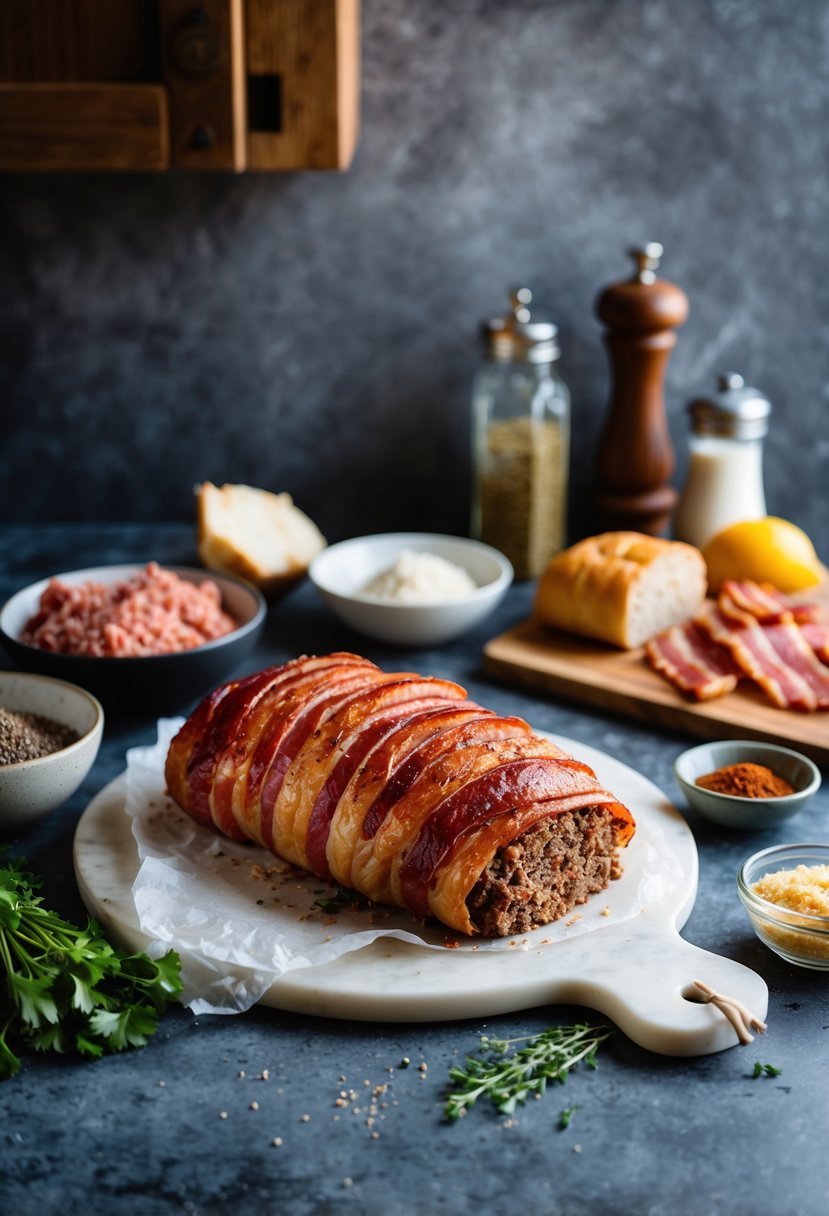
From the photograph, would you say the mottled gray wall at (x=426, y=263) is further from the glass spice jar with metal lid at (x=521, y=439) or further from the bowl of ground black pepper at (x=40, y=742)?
the bowl of ground black pepper at (x=40, y=742)

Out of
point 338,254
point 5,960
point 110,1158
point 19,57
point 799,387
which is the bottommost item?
point 110,1158

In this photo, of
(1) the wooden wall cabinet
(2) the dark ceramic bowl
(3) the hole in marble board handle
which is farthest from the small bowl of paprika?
(1) the wooden wall cabinet

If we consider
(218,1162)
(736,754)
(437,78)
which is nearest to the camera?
(218,1162)

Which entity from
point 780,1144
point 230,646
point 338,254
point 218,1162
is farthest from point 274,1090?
point 338,254

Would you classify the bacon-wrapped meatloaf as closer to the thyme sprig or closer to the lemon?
the thyme sprig

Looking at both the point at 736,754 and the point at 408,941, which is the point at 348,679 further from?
the point at 736,754

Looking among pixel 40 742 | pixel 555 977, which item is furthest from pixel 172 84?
pixel 555 977

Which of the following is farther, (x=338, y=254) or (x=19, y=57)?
(x=338, y=254)
